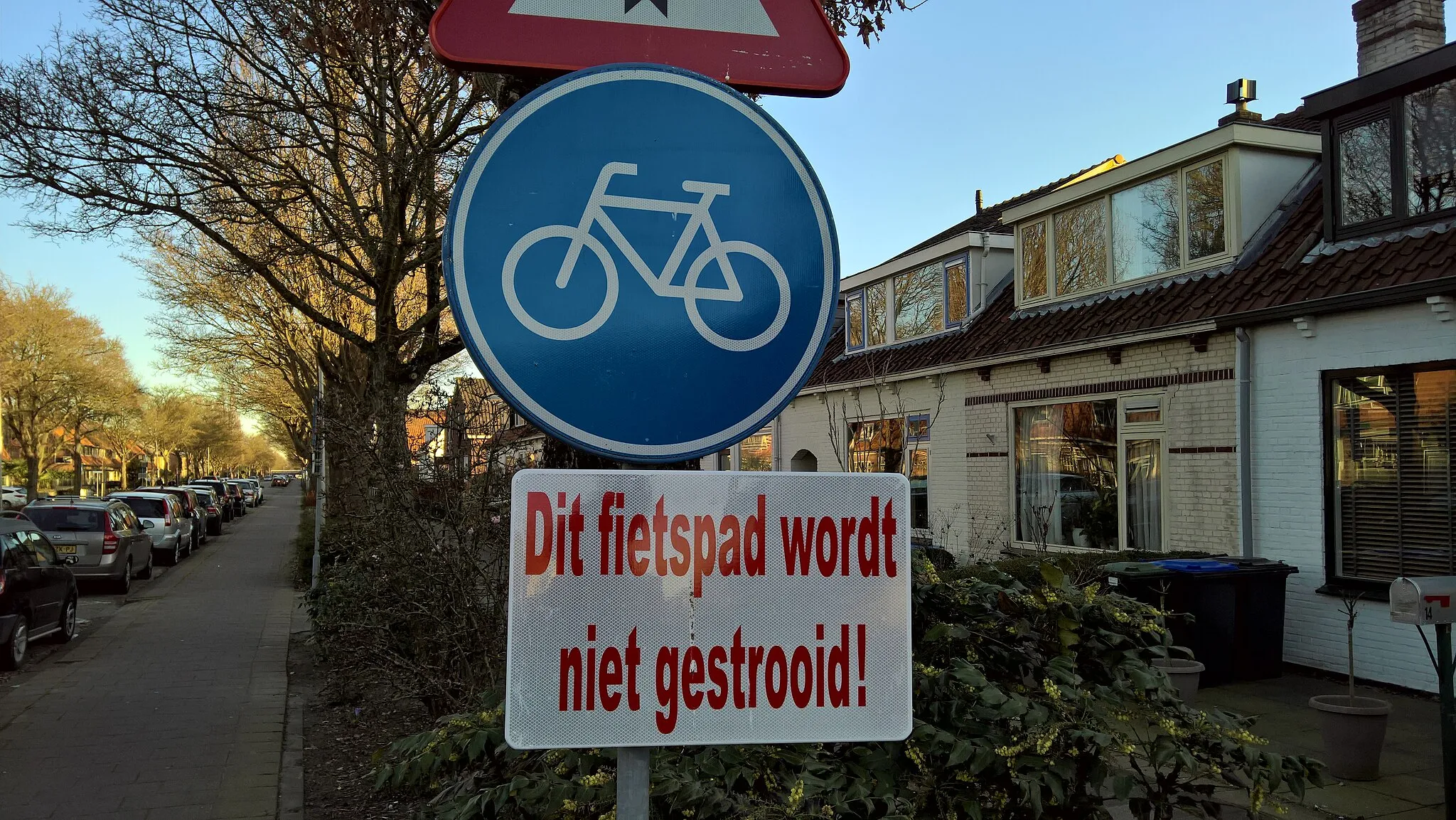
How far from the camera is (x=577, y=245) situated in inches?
67.0

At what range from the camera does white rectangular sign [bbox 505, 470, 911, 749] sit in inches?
63.5

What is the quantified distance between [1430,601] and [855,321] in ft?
45.6

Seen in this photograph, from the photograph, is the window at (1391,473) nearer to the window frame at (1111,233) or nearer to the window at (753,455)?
the window frame at (1111,233)

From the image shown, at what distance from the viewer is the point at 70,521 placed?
17.5 m

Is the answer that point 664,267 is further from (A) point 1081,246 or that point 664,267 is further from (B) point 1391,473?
(A) point 1081,246

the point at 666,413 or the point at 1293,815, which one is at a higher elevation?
the point at 666,413

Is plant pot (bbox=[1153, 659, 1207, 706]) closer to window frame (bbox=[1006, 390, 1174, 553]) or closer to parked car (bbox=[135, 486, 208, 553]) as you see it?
window frame (bbox=[1006, 390, 1174, 553])

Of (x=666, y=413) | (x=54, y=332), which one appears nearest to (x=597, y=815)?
(x=666, y=413)

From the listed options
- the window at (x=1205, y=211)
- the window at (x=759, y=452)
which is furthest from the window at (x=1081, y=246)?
the window at (x=759, y=452)

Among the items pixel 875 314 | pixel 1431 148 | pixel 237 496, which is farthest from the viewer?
pixel 237 496

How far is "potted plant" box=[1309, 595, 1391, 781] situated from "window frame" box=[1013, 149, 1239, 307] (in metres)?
6.03

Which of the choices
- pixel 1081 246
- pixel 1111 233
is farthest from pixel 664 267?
pixel 1081 246

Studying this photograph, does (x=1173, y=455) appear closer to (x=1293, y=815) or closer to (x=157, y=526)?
(x=1293, y=815)

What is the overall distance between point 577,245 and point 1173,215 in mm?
11735
